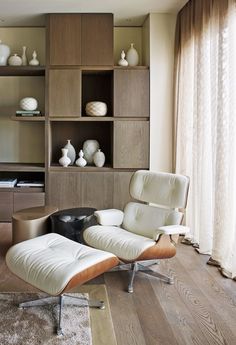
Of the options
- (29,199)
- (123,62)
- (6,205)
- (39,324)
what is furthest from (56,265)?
(123,62)

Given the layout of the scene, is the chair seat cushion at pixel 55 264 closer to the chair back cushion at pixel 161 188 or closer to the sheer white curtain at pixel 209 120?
the chair back cushion at pixel 161 188

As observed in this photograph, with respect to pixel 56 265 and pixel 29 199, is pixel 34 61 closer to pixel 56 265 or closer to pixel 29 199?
pixel 29 199

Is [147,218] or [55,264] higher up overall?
[147,218]

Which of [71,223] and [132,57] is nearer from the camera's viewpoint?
[71,223]

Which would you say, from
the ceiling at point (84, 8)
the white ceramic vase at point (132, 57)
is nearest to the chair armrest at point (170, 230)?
the white ceramic vase at point (132, 57)

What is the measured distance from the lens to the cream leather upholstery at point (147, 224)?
2568 mm

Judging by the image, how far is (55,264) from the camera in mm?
2104

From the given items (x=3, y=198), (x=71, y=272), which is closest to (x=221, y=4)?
(x=71, y=272)

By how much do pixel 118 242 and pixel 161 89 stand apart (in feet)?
7.37

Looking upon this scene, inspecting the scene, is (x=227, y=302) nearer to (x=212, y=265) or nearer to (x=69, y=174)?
(x=212, y=265)

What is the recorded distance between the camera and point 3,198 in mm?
4305

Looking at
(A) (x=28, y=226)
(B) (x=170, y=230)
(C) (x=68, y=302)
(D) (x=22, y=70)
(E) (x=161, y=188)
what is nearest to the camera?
(C) (x=68, y=302)

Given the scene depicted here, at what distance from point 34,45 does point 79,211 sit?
8.04 feet

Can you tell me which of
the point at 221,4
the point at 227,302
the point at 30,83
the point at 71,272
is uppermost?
the point at 221,4
